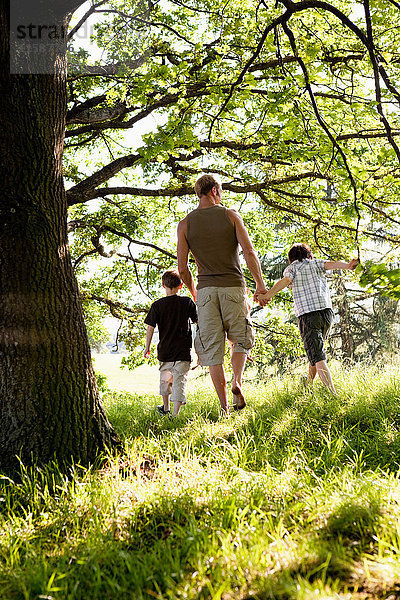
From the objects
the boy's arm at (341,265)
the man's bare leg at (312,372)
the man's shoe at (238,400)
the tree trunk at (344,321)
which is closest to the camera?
the man's shoe at (238,400)

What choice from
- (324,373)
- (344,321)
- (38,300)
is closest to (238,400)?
(324,373)

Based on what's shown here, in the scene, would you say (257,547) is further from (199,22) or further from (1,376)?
(199,22)

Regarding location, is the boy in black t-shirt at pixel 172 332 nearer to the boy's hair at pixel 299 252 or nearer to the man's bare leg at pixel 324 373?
the boy's hair at pixel 299 252

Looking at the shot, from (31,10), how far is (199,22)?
610 centimetres

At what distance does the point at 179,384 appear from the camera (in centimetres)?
578

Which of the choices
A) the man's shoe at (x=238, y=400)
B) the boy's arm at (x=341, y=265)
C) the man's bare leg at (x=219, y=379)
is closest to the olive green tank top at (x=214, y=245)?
the man's bare leg at (x=219, y=379)

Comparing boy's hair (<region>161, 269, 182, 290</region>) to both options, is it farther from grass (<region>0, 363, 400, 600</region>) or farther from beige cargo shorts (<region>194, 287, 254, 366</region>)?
grass (<region>0, 363, 400, 600</region>)

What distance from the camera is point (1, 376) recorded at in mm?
3631

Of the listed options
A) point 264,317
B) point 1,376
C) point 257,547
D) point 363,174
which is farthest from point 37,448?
point 264,317

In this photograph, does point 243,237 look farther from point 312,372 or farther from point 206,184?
point 312,372

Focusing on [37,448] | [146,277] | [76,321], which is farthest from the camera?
[146,277]

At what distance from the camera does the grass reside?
1.98 meters

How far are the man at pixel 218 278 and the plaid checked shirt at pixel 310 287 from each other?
3.45ft

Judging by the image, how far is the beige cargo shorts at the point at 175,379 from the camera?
5.75 m
